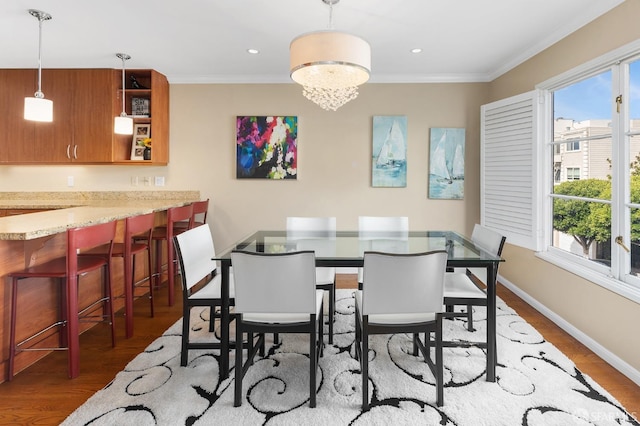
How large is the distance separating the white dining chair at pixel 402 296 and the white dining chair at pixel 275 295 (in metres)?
0.27

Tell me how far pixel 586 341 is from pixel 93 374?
11.0 feet

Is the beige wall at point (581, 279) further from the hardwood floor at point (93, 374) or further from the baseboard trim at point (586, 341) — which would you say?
the hardwood floor at point (93, 374)

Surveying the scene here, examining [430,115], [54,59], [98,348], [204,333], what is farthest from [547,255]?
[54,59]

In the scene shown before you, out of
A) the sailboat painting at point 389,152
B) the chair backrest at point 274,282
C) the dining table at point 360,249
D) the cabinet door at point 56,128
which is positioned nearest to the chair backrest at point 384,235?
the dining table at point 360,249

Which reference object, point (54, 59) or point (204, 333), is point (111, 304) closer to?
point (204, 333)

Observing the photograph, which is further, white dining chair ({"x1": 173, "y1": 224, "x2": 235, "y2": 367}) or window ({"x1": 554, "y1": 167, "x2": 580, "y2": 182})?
window ({"x1": 554, "y1": 167, "x2": 580, "y2": 182})

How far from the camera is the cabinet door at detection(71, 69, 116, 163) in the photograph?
12.8 ft

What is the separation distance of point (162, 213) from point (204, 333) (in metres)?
1.84

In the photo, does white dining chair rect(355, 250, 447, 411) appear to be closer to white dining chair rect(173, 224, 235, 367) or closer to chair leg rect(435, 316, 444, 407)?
chair leg rect(435, 316, 444, 407)

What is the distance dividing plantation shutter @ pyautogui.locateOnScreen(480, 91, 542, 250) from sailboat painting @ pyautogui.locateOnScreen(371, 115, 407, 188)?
0.89 metres

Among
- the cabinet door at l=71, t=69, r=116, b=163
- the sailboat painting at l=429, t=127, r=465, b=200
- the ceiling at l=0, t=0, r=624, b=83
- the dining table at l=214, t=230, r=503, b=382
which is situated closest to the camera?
the dining table at l=214, t=230, r=503, b=382

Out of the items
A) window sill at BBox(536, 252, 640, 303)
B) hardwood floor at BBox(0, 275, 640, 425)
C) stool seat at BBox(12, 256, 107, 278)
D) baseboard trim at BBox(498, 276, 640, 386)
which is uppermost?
stool seat at BBox(12, 256, 107, 278)

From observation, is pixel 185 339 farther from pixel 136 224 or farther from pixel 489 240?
pixel 489 240

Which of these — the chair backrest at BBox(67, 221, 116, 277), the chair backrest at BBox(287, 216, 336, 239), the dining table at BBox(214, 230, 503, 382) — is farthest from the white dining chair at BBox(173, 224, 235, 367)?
the chair backrest at BBox(287, 216, 336, 239)
